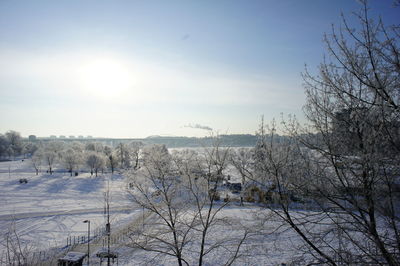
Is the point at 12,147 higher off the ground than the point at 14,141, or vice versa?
the point at 14,141

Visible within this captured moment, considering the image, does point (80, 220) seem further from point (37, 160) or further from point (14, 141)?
point (14, 141)

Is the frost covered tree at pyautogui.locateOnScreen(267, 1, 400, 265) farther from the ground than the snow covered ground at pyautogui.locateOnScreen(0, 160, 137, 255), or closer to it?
farther from the ground

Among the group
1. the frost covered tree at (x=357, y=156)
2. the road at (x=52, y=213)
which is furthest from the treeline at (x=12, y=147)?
the frost covered tree at (x=357, y=156)

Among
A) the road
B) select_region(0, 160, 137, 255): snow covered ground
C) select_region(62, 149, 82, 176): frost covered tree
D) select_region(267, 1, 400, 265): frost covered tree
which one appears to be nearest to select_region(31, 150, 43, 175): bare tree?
select_region(62, 149, 82, 176): frost covered tree

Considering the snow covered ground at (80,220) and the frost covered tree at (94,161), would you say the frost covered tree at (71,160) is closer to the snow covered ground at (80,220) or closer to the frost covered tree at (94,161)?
the frost covered tree at (94,161)

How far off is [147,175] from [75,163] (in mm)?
57944

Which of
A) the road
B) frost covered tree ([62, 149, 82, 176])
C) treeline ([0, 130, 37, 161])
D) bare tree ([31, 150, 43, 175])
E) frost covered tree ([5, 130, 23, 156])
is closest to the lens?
the road

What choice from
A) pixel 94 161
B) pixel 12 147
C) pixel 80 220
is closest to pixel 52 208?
pixel 80 220

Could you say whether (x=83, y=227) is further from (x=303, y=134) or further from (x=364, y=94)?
(x=364, y=94)

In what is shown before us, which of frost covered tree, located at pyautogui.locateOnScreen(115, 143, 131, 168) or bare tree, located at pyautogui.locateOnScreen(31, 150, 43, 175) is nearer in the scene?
bare tree, located at pyautogui.locateOnScreen(31, 150, 43, 175)

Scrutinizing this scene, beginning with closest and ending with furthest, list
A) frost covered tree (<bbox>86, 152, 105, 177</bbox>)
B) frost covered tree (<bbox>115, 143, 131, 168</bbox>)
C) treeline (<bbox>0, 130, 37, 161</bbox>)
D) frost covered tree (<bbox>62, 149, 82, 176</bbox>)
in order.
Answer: frost covered tree (<bbox>86, 152, 105, 177</bbox>) < frost covered tree (<bbox>62, 149, 82, 176</bbox>) < frost covered tree (<bbox>115, 143, 131, 168</bbox>) < treeline (<bbox>0, 130, 37, 161</bbox>)

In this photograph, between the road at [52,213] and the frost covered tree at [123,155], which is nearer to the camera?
the road at [52,213]

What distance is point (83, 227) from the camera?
2184 cm

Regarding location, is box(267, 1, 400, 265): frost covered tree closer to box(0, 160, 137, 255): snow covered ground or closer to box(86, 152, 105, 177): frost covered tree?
box(0, 160, 137, 255): snow covered ground
